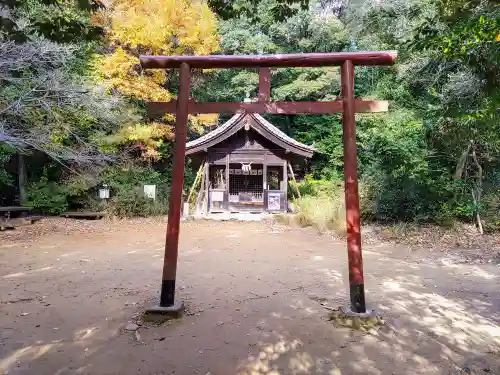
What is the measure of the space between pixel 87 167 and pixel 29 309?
33.4 ft

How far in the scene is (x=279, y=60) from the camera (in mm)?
4652

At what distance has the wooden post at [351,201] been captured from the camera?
4.46 m

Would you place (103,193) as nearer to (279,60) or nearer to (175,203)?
(175,203)

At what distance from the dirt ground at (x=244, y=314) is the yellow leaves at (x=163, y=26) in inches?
365

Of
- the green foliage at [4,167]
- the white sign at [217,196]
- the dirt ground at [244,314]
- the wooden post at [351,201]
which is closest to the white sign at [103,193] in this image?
the green foliage at [4,167]

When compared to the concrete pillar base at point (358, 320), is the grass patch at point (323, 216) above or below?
above

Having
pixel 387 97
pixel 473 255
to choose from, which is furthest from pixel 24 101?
pixel 387 97

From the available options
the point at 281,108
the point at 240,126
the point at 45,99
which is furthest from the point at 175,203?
→ the point at 240,126

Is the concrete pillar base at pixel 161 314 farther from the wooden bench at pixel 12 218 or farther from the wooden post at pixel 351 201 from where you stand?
the wooden bench at pixel 12 218

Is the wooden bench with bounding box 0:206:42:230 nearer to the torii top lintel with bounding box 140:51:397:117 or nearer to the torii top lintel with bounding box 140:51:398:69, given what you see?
the torii top lintel with bounding box 140:51:397:117

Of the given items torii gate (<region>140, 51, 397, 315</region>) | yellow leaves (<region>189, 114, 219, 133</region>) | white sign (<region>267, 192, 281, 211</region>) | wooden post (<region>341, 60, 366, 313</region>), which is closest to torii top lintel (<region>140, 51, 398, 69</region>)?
torii gate (<region>140, 51, 397, 315</region>)

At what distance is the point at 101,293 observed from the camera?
5598 millimetres

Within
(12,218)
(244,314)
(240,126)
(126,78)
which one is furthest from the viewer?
(240,126)

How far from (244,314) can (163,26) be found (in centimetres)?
1325
